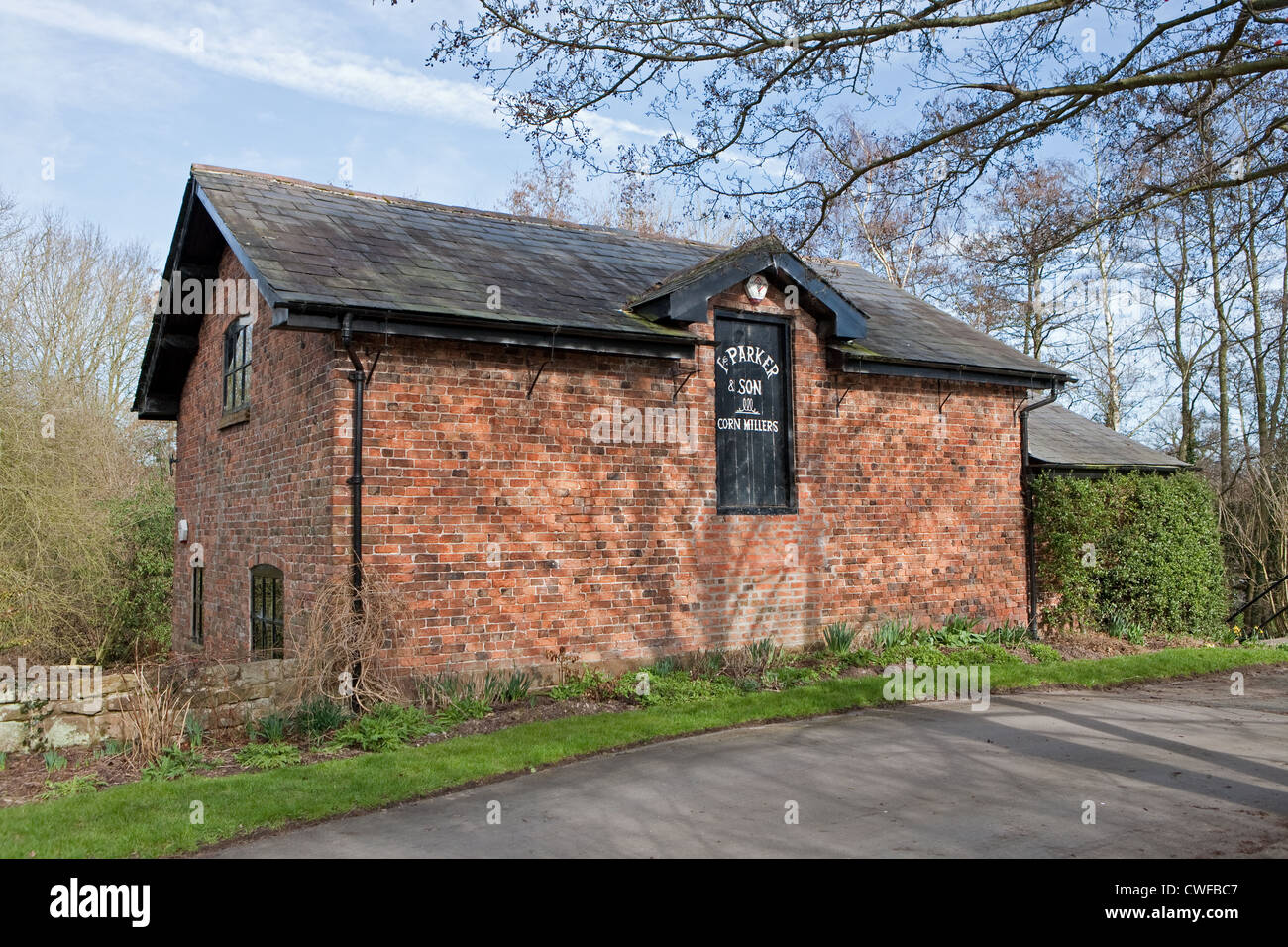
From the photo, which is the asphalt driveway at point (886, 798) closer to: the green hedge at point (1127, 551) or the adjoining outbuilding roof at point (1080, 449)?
the green hedge at point (1127, 551)

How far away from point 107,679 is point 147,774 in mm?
1241

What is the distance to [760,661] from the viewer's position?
436 inches

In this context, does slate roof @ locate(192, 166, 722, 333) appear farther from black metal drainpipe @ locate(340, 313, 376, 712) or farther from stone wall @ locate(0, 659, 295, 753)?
stone wall @ locate(0, 659, 295, 753)

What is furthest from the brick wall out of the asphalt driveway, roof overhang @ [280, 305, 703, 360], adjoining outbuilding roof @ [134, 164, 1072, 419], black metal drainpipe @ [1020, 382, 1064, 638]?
the asphalt driveway

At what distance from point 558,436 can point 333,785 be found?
4709mm

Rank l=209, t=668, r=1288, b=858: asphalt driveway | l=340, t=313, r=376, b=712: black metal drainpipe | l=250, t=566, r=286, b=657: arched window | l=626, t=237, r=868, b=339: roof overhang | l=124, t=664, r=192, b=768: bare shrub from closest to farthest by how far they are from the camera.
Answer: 1. l=209, t=668, r=1288, b=858: asphalt driveway
2. l=124, t=664, r=192, b=768: bare shrub
3. l=340, t=313, r=376, b=712: black metal drainpipe
4. l=250, t=566, r=286, b=657: arched window
5. l=626, t=237, r=868, b=339: roof overhang

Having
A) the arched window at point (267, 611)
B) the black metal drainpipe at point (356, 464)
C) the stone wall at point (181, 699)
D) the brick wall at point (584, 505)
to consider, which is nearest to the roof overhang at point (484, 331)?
the black metal drainpipe at point (356, 464)

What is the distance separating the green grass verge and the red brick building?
1.69 meters

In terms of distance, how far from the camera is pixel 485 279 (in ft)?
35.5

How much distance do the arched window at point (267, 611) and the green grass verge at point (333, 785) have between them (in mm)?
3723

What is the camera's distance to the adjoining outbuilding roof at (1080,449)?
15062 millimetres

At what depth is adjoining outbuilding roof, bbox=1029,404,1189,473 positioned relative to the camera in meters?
15.1

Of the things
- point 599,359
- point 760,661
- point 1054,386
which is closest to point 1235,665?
point 1054,386
